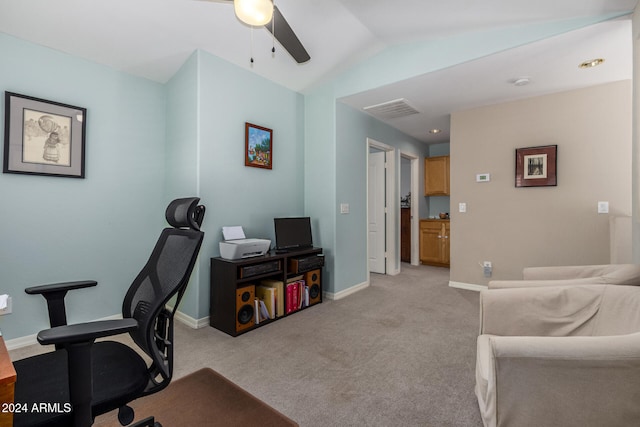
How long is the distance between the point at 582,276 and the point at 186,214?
249 cm

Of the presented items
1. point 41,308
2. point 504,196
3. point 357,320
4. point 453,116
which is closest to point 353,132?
point 453,116

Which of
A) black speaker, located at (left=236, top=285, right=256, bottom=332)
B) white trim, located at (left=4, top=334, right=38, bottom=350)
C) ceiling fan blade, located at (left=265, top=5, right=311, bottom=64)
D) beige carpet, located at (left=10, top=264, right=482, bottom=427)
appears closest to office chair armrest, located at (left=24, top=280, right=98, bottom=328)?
beige carpet, located at (left=10, top=264, right=482, bottom=427)

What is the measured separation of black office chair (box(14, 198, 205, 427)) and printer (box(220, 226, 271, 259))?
1.26 metres

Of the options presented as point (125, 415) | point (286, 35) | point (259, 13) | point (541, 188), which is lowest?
point (125, 415)

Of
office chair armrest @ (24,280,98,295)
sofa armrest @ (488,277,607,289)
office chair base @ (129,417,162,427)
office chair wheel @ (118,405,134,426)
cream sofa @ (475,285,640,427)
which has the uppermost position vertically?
office chair armrest @ (24,280,98,295)

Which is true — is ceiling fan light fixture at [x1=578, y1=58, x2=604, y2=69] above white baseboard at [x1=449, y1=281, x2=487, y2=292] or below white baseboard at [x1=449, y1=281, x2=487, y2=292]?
above

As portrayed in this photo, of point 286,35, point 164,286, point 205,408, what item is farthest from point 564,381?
A: point 286,35

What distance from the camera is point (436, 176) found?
6.06m

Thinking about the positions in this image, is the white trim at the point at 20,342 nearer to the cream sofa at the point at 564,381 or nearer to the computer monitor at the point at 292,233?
the computer monitor at the point at 292,233

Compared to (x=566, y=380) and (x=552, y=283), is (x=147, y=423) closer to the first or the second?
(x=566, y=380)

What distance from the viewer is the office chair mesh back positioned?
1.20 meters

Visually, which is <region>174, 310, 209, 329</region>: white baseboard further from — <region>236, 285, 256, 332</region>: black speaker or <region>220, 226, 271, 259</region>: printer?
<region>220, 226, 271, 259</region>: printer

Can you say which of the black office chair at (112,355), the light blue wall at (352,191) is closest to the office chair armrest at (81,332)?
the black office chair at (112,355)

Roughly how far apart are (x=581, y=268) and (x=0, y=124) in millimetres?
4432
